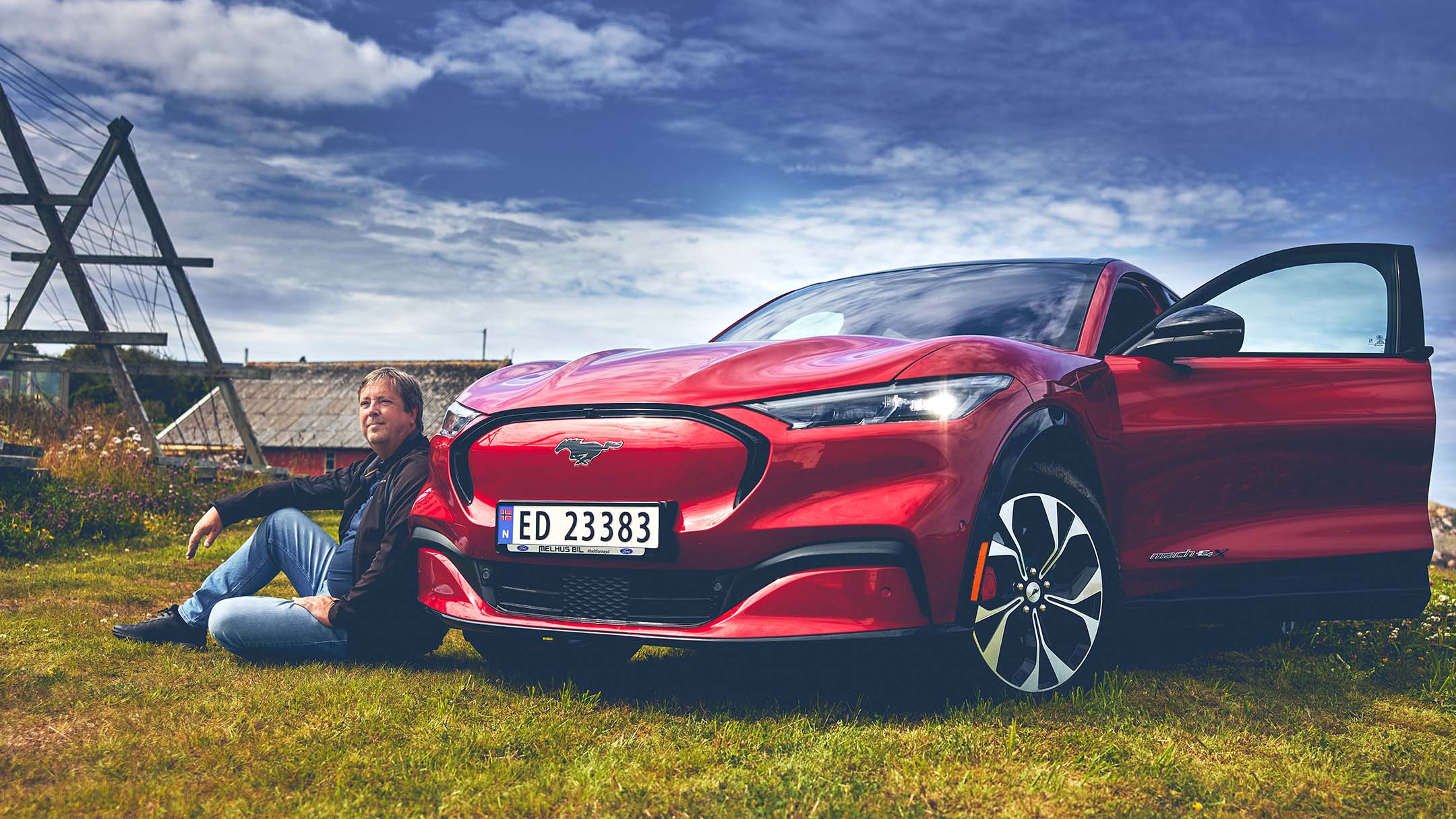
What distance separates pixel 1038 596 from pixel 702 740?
1140 millimetres

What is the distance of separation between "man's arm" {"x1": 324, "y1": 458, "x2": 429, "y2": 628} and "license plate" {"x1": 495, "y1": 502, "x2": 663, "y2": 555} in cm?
61

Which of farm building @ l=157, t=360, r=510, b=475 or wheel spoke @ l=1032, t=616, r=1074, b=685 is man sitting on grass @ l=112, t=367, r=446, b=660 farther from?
farm building @ l=157, t=360, r=510, b=475

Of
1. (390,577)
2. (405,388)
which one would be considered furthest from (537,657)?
(405,388)

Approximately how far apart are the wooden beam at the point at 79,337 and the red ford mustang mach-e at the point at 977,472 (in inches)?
421

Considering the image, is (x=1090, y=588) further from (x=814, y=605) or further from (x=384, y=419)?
(x=384, y=419)

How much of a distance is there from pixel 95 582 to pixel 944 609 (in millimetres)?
5507

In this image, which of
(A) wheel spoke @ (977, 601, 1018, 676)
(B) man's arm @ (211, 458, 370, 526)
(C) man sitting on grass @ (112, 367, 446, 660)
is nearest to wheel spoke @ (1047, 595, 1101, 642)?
(A) wheel spoke @ (977, 601, 1018, 676)

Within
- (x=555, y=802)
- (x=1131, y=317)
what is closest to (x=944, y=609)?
(x=555, y=802)

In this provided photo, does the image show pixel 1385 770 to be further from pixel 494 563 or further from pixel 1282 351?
pixel 494 563

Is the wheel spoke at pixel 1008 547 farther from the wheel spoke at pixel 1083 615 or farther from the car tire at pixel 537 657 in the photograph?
the car tire at pixel 537 657

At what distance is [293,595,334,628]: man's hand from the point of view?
154 inches

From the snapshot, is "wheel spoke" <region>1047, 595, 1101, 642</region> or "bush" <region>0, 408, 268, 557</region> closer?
"wheel spoke" <region>1047, 595, 1101, 642</region>

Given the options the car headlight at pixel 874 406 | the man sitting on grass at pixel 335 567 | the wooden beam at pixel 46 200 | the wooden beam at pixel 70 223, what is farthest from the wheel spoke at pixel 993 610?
the wooden beam at pixel 46 200

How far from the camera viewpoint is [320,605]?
3.96 metres
